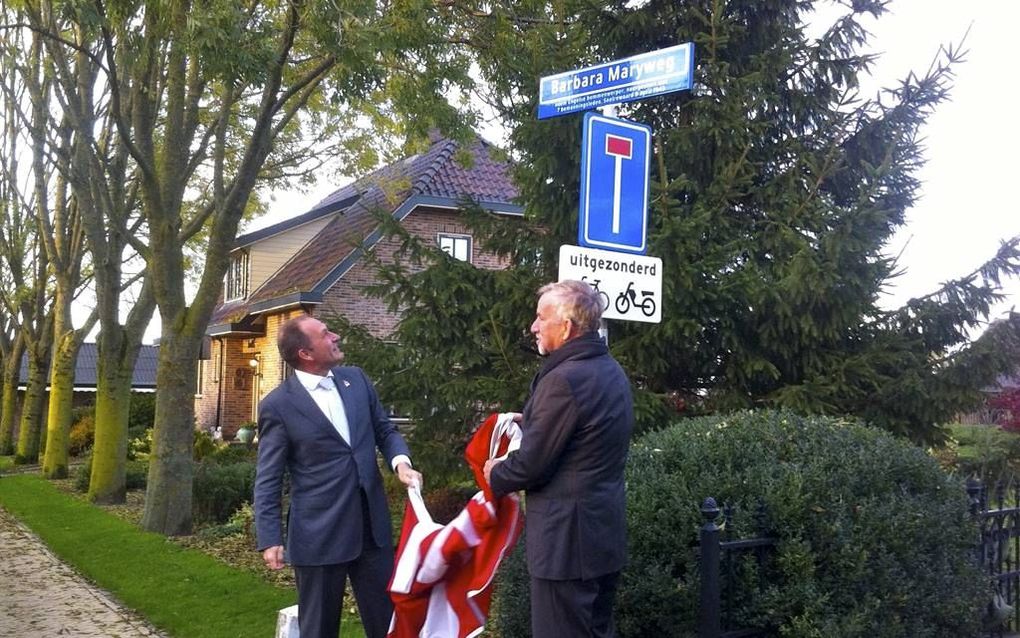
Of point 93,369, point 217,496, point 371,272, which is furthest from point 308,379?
point 93,369

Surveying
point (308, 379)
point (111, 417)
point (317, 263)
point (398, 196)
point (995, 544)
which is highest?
point (398, 196)

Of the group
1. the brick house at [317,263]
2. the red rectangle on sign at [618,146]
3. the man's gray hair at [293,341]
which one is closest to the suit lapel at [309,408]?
the man's gray hair at [293,341]

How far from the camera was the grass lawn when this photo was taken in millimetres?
7621

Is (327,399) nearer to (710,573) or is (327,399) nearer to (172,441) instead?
(710,573)

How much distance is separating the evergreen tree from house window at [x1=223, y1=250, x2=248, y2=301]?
19.4 meters

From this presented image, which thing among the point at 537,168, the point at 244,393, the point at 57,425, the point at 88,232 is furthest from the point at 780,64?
the point at 244,393

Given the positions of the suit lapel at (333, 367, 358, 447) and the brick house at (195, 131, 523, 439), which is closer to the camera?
the suit lapel at (333, 367, 358, 447)

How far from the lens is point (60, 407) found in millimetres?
21078

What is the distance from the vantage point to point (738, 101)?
9406 mm

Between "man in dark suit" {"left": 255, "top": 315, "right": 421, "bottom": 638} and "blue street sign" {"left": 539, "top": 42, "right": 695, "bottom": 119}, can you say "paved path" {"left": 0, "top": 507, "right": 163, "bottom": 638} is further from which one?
"blue street sign" {"left": 539, "top": 42, "right": 695, "bottom": 119}

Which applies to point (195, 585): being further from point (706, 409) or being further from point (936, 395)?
point (936, 395)

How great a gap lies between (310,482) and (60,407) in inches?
730

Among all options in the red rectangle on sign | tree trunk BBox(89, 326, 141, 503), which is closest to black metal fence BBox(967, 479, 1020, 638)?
the red rectangle on sign

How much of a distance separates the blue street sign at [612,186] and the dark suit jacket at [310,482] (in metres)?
1.95
